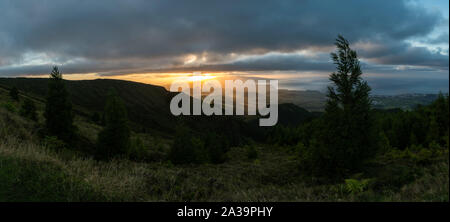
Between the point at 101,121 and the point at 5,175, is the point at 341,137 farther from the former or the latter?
the point at 101,121

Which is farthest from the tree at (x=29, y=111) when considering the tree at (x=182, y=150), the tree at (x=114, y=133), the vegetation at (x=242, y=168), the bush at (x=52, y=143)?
the bush at (x=52, y=143)

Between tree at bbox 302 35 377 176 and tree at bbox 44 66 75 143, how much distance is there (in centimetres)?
2451

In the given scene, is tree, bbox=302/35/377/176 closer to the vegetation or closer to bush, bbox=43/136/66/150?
the vegetation

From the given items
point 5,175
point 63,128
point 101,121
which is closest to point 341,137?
point 5,175

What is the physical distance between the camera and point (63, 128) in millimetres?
25453

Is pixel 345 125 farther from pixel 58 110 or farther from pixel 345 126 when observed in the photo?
pixel 58 110

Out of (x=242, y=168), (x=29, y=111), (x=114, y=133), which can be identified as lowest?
(x=242, y=168)

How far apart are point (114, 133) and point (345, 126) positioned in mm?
21611

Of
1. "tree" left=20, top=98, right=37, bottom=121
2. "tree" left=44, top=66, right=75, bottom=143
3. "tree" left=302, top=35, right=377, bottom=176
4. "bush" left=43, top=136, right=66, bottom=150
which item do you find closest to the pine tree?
"tree" left=302, top=35, right=377, bottom=176

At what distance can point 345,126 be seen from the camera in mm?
15469

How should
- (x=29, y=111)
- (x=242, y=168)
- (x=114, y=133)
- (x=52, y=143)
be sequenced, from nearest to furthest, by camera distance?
(x=52, y=143), (x=242, y=168), (x=114, y=133), (x=29, y=111)

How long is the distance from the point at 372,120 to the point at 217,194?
1297 centimetres

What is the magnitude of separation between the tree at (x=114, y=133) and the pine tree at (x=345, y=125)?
745 inches

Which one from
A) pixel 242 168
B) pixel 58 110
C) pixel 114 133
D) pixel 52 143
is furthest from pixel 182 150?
pixel 52 143
